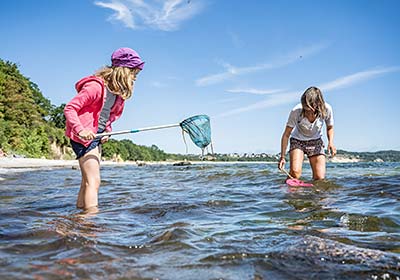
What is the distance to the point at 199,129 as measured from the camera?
19.9ft

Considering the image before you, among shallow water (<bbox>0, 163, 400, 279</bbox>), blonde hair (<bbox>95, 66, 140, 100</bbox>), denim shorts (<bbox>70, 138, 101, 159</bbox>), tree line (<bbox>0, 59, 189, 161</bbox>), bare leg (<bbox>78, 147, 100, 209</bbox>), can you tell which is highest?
tree line (<bbox>0, 59, 189, 161</bbox>)

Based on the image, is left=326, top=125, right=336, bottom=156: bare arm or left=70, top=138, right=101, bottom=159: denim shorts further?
left=326, top=125, right=336, bottom=156: bare arm

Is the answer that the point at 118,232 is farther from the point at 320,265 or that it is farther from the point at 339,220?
the point at 339,220

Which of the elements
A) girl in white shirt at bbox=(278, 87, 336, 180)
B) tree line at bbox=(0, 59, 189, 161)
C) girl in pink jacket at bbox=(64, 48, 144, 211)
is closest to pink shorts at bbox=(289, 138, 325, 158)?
girl in white shirt at bbox=(278, 87, 336, 180)

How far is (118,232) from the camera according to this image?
3891 mm

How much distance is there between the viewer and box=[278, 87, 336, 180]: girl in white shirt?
25.5ft

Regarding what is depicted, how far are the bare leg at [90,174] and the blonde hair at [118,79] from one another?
0.76 meters

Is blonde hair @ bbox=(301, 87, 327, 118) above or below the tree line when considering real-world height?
below

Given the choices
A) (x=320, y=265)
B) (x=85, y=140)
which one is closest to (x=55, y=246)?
(x=85, y=140)

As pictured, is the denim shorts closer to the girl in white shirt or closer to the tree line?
the girl in white shirt

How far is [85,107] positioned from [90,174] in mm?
797

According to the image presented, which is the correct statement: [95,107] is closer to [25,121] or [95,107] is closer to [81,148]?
[81,148]

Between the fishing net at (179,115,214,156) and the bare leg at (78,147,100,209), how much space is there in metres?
1.42

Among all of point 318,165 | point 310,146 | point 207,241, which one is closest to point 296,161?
point 310,146
